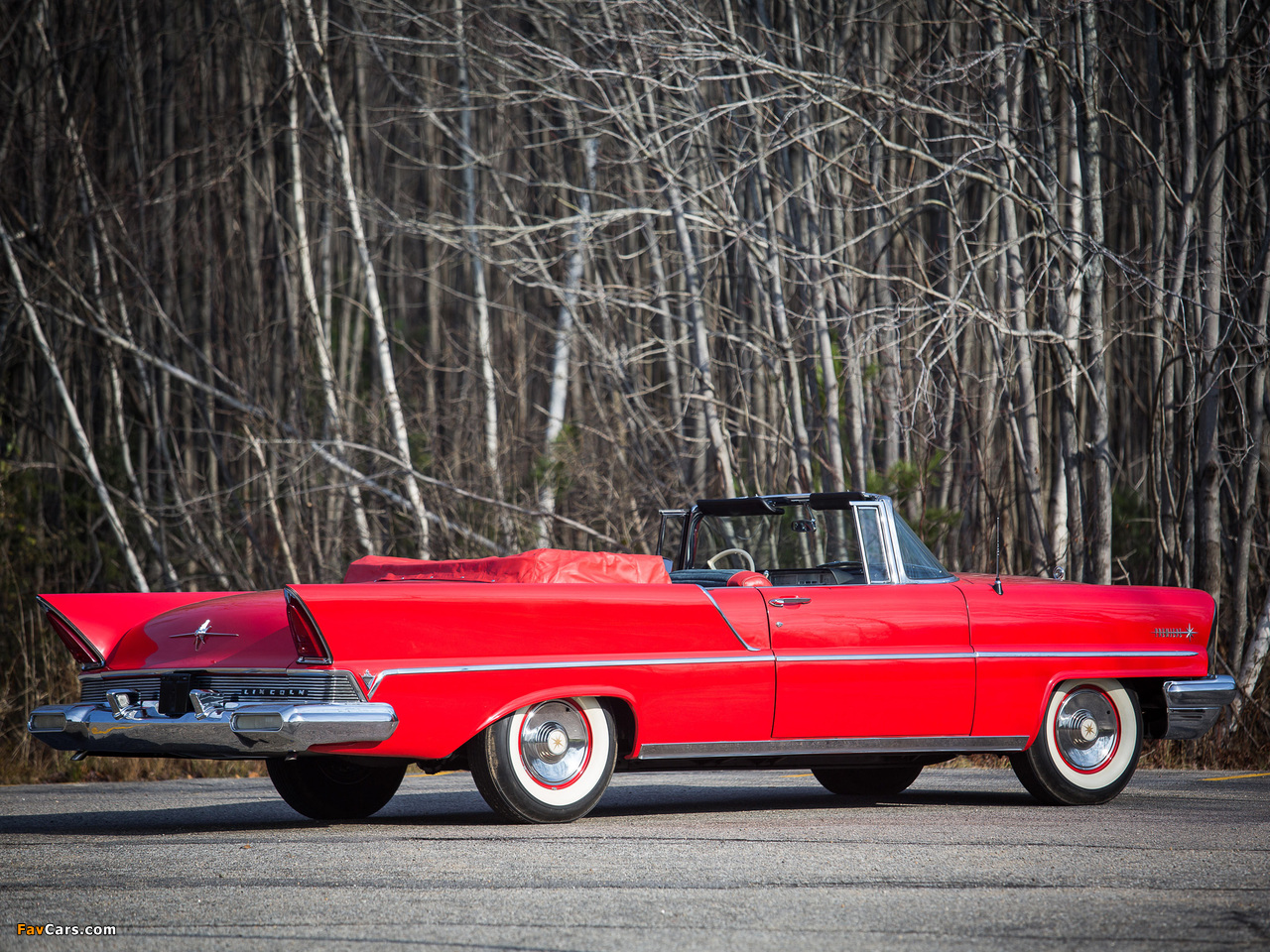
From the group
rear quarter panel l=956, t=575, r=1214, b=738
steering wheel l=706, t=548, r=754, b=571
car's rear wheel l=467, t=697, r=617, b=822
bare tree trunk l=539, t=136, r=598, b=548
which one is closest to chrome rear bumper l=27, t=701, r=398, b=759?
car's rear wheel l=467, t=697, r=617, b=822

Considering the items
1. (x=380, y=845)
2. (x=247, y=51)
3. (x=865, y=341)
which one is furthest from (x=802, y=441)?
(x=247, y=51)

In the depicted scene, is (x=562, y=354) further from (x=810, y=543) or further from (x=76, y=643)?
(x=76, y=643)

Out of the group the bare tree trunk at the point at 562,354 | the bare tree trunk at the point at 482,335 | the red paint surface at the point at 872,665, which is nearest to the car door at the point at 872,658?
the red paint surface at the point at 872,665

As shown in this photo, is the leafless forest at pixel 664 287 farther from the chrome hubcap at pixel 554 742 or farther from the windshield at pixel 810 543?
the chrome hubcap at pixel 554 742

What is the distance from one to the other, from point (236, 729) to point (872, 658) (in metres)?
2.71

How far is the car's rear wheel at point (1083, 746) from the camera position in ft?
22.8

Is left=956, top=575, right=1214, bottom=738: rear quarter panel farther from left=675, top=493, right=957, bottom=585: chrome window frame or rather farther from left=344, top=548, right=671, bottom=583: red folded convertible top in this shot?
left=344, top=548, right=671, bottom=583: red folded convertible top

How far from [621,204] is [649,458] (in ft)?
9.86

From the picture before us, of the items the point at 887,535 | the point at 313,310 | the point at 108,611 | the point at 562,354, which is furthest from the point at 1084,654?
the point at 313,310

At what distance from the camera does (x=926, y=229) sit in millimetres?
14977

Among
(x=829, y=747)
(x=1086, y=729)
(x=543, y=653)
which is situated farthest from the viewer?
(x=1086, y=729)

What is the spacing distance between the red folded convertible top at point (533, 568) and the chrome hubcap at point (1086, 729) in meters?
2.06

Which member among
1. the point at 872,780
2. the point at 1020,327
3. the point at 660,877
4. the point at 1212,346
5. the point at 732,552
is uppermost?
the point at 1020,327

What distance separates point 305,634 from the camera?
5.48 meters
